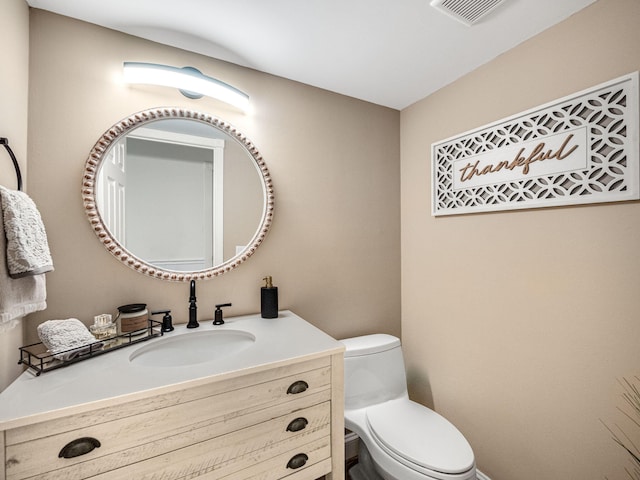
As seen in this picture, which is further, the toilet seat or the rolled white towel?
the toilet seat

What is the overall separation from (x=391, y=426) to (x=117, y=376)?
1180 millimetres

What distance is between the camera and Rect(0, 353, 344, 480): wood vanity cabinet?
74 centimetres

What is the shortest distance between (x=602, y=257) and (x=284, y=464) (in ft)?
4.63

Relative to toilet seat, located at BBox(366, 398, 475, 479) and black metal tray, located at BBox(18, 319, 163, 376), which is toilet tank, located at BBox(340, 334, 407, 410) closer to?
toilet seat, located at BBox(366, 398, 475, 479)

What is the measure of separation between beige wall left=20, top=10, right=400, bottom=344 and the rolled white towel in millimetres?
235

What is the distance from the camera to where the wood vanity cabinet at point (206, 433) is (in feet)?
2.41

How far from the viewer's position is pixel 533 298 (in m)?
1.34

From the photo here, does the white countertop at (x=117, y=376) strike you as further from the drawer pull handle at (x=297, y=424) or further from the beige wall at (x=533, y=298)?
the beige wall at (x=533, y=298)

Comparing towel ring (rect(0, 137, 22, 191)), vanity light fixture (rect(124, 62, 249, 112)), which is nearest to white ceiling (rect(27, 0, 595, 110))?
vanity light fixture (rect(124, 62, 249, 112))

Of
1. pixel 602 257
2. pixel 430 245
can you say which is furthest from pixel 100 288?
pixel 602 257

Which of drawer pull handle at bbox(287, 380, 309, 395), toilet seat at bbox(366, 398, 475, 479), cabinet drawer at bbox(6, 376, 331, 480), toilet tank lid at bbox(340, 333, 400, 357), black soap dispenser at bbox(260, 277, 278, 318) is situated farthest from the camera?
toilet tank lid at bbox(340, 333, 400, 357)

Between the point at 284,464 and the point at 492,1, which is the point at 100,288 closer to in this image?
the point at 284,464

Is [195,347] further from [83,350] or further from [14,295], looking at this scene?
[14,295]

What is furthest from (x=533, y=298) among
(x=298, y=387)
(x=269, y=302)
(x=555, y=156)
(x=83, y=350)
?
(x=83, y=350)
